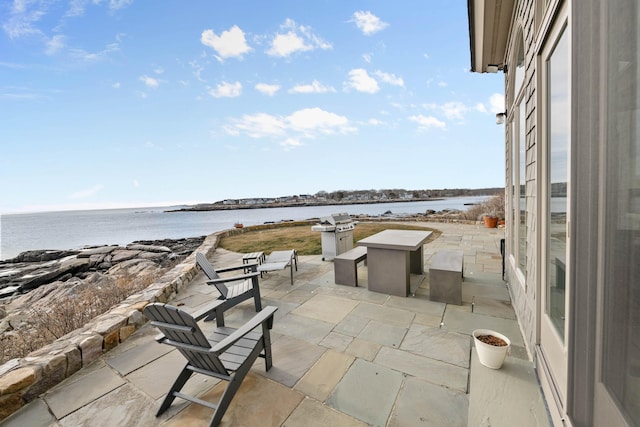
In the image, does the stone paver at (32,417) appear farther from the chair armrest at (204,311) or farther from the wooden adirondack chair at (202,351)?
the chair armrest at (204,311)

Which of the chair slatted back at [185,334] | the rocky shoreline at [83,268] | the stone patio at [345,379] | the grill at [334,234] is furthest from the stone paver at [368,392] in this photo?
the rocky shoreline at [83,268]

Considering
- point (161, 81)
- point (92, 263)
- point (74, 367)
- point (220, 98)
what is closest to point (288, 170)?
point (220, 98)

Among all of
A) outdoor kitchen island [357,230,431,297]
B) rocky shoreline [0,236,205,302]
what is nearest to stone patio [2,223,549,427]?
outdoor kitchen island [357,230,431,297]

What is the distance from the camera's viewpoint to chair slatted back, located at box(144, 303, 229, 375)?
5.49 feet

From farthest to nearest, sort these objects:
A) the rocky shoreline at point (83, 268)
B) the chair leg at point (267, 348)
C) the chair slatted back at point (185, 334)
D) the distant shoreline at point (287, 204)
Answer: the distant shoreline at point (287, 204)
the rocky shoreline at point (83, 268)
the chair leg at point (267, 348)
the chair slatted back at point (185, 334)

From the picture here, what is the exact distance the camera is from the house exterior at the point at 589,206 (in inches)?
32.6

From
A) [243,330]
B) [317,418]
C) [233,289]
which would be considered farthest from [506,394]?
[233,289]

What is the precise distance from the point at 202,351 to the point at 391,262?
275 cm

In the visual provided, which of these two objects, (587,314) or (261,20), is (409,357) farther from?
(261,20)

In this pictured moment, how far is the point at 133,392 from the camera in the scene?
208 cm

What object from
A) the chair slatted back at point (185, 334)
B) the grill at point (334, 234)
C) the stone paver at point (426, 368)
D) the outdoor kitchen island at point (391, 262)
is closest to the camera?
the chair slatted back at point (185, 334)

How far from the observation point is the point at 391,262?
3770mm

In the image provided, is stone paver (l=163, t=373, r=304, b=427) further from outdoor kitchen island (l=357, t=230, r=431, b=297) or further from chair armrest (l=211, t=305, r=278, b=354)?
outdoor kitchen island (l=357, t=230, r=431, b=297)

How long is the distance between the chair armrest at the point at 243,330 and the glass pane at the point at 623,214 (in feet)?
6.13
